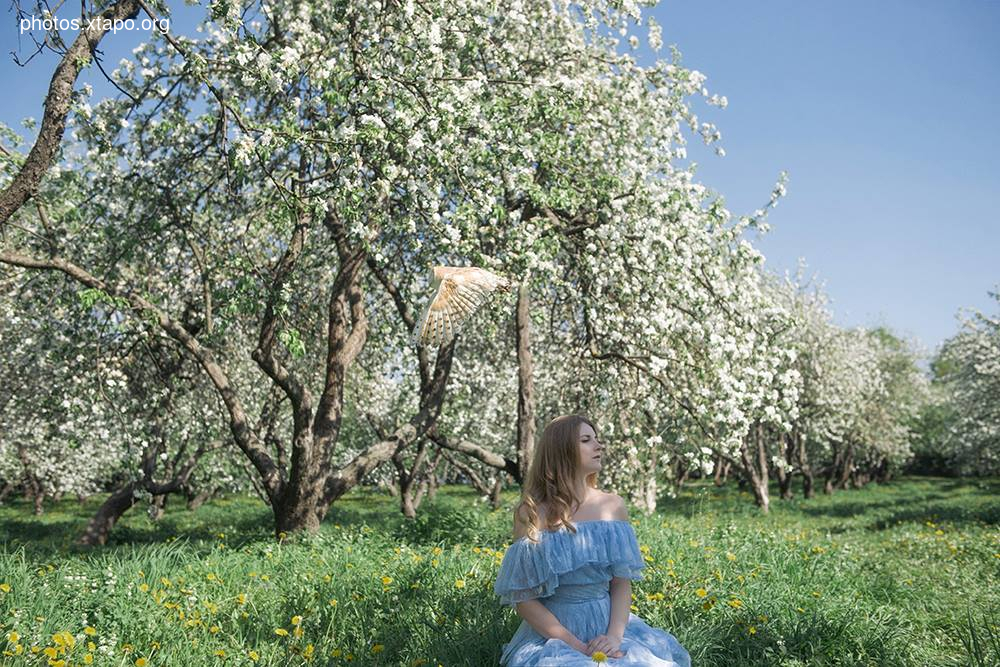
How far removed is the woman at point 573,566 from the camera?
154 inches

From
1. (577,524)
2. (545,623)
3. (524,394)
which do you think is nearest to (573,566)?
(577,524)

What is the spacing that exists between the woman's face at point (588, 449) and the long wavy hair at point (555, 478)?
0.07ft

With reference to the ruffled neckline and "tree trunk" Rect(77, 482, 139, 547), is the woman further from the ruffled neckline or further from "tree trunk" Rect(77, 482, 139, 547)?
"tree trunk" Rect(77, 482, 139, 547)

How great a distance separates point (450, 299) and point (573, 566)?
2.85 m

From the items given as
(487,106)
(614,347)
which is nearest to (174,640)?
(487,106)

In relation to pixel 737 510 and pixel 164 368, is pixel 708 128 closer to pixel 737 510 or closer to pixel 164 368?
pixel 164 368

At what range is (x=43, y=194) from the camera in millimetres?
9258

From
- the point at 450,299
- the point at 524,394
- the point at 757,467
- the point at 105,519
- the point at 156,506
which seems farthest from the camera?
the point at 757,467

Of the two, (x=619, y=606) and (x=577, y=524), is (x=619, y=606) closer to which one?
(x=619, y=606)

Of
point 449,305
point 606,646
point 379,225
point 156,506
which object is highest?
point 379,225

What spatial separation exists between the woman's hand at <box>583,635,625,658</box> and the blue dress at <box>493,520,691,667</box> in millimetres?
62

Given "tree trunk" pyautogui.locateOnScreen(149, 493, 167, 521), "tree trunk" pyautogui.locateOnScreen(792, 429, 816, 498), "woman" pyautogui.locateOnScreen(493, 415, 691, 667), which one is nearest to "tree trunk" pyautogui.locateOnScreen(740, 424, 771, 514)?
"tree trunk" pyautogui.locateOnScreen(792, 429, 816, 498)

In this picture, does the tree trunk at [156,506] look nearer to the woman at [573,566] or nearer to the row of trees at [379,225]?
the row of trees at [379,225]

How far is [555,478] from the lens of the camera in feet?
13.5
